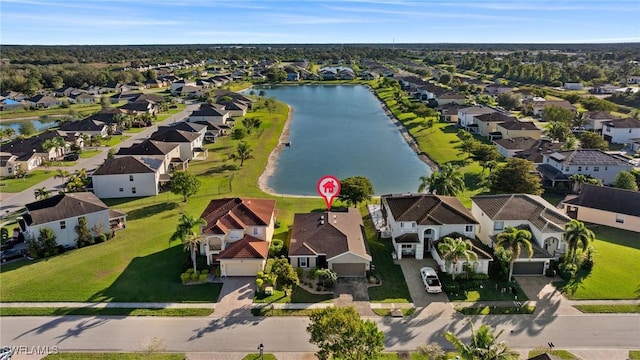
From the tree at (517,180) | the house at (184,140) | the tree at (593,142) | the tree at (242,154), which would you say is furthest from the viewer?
the house at (184,140)

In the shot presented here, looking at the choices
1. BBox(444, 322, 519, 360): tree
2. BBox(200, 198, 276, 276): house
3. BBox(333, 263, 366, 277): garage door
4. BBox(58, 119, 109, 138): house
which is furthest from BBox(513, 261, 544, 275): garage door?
BBox(58, 119, 109, 138): house

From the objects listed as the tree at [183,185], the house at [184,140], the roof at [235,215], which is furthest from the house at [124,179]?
the roof at [235,215]

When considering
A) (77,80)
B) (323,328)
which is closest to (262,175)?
(323,328)

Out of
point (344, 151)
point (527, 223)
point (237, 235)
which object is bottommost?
point (237, 235)

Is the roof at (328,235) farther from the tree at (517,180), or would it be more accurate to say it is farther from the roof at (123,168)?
the roof at (123,168)

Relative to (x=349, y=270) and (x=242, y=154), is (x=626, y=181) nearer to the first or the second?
(x=349, y=270)

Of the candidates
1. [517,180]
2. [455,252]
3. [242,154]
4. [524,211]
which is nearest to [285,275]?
[455,252]
